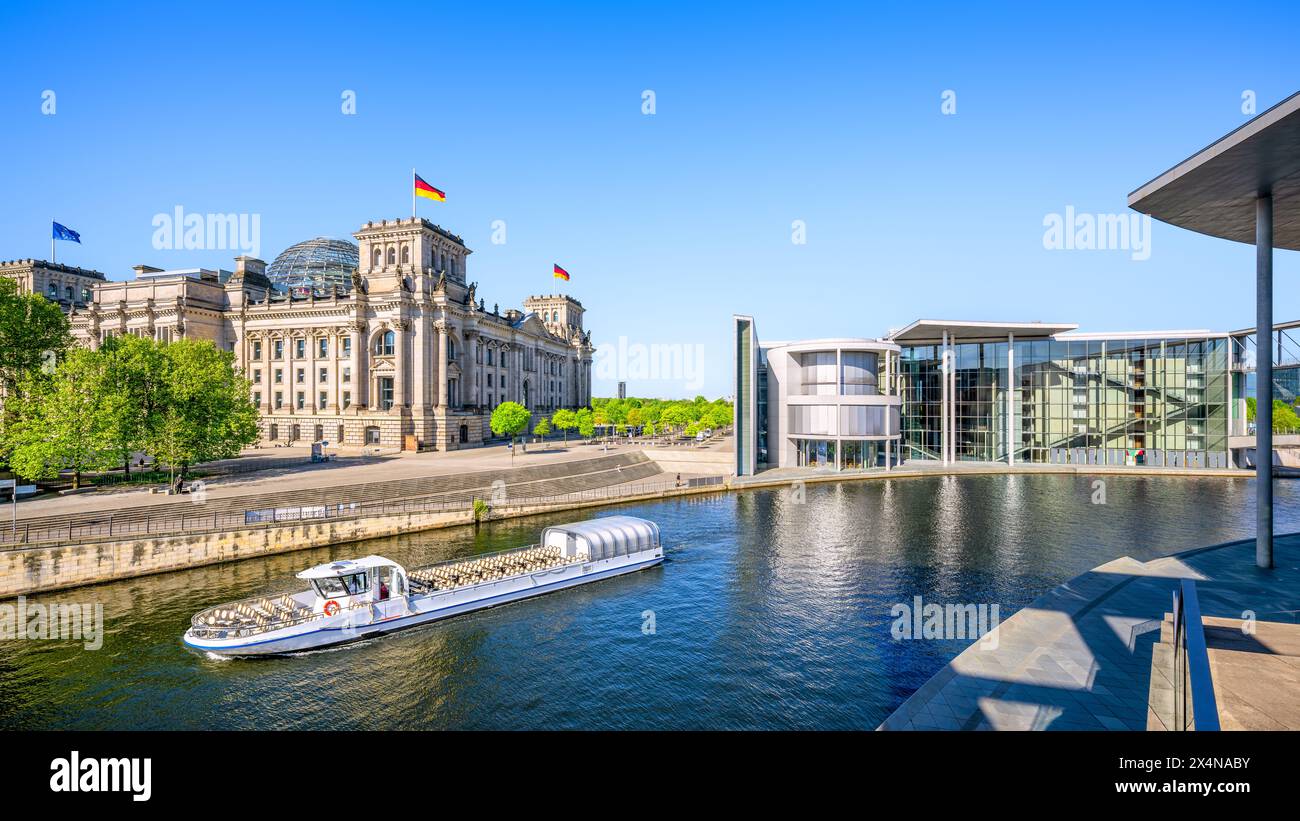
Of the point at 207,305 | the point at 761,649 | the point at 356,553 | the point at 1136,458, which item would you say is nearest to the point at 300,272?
the point at 207,305

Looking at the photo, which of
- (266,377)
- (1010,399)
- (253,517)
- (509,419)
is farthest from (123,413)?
(1010,399)

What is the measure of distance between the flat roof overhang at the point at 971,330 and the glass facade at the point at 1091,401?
200 centimetres

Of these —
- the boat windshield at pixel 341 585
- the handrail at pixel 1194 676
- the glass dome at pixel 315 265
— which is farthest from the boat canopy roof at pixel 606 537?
the glass dome at pixel 315 265

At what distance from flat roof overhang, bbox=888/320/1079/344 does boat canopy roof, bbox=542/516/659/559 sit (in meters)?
51.8

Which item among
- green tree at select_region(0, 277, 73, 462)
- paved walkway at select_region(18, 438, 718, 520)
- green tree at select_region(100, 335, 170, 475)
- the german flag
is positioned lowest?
paved walkway at select_region(18, 438, 718, 520)

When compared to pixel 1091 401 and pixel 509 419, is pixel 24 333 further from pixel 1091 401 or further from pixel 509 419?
pixel 1091 401

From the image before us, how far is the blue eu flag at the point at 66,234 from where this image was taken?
275 feet

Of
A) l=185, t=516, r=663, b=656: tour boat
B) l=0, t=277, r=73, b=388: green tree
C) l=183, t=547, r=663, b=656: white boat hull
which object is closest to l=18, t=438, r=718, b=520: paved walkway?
l=0, t=277, r=73, b=388: green tree

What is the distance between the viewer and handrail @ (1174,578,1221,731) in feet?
25.6

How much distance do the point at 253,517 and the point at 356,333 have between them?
166 ft

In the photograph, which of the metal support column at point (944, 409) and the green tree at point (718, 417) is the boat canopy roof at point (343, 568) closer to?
the metal support column at point (944, 409)

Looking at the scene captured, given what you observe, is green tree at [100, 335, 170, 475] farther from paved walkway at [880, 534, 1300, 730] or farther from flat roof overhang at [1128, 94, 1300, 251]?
flat roof overhang at [1128, 94, 1300, 251]

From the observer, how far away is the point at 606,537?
3512 cm
